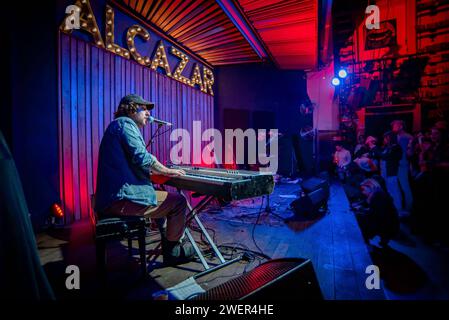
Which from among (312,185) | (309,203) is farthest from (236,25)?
(309,203)

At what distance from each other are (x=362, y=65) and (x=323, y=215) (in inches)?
345

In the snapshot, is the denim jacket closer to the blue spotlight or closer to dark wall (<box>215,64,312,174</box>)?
dark wall (<box>215,64,312,174</box>)

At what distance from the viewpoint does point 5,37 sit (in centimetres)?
343

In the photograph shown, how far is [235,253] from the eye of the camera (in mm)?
3096

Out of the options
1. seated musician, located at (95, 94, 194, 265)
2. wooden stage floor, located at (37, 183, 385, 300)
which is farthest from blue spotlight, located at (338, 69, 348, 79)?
seated musician, located at (95, 94, 194, 265)

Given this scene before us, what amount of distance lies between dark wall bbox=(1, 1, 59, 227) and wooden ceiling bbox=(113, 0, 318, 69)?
151 cm

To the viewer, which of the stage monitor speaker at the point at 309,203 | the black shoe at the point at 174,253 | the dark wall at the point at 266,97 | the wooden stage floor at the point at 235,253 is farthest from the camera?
the dark wall at the point at 266,97

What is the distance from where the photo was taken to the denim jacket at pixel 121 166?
2.32 m

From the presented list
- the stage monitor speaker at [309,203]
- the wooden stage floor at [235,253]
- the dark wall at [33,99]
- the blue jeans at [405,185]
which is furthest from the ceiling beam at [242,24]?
the blue jeans at [405,185]

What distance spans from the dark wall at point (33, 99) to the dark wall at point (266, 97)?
5.33 metres

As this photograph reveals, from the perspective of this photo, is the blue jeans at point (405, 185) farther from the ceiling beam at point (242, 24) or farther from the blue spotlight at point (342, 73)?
the ceiling beam at point (242, 24)

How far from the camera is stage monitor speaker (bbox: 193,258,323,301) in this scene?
47.9 inches

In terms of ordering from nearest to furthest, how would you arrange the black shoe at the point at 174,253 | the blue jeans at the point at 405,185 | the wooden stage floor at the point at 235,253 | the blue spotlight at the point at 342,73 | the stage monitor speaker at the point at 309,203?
the wooden stage floor at the point at 235,253
the black shoe at the point at 174,253
the stage monitor speaker at the point at 309,203
the blue jeans at the point at 405,185
the blue spotlight at the point at 342,73

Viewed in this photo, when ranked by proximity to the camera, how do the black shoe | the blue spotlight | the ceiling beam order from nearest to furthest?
the black shoe, the ceiling beam, the blue spotlight
